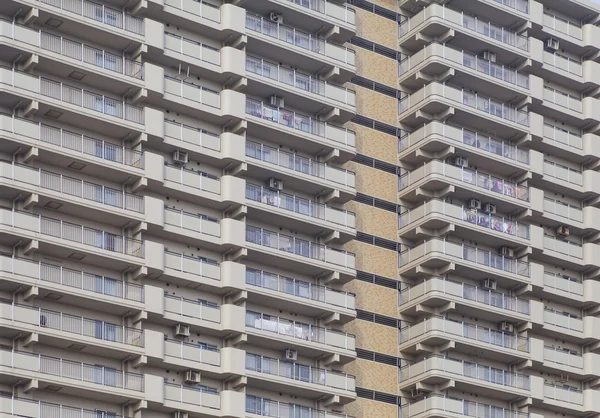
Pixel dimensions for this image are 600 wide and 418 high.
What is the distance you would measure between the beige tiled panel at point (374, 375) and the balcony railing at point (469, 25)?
870 inches

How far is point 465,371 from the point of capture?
11044cm

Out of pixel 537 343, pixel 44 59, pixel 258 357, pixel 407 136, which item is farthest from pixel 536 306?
pixel 44 59

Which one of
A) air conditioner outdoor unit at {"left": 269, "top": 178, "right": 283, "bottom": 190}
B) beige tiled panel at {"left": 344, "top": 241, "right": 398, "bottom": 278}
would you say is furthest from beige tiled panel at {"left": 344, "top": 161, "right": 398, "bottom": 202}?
air conditioner outdoor unit at {"left": 269, "top": 178, "right": 283, "bottom": 190}

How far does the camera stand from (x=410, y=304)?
365 ft

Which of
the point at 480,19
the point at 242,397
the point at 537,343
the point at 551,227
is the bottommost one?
the point at 242,397

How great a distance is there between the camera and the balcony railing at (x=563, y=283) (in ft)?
385

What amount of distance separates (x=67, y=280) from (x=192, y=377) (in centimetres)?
923

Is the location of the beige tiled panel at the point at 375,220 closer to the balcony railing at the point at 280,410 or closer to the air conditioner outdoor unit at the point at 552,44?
the balcony railing at the point at 280,410

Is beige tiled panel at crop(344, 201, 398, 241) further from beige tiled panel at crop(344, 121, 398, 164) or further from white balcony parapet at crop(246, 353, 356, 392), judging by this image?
white balcony parapet at crop(246, 353, 356, 392)

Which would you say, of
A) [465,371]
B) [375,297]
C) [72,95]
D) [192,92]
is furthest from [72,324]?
[465,371]

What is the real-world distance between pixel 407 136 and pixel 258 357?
1997 centimetres

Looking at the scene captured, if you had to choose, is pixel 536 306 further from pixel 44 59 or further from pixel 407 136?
pixel 44 59

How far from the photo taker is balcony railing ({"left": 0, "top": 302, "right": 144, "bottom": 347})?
3676 inches

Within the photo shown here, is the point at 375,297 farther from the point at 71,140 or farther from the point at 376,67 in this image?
the point at 71,140
